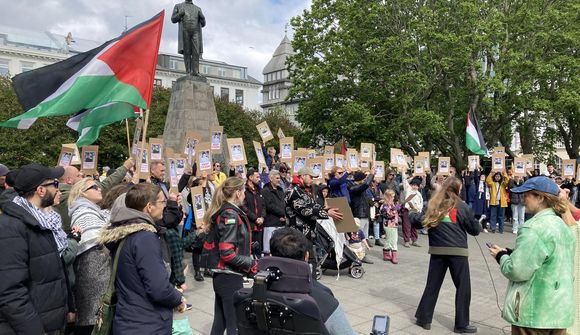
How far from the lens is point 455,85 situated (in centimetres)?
2369

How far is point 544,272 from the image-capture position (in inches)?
135

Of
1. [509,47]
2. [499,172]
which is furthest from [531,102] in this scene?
[499,172]

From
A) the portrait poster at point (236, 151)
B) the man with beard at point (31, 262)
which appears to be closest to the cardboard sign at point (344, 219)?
the portrait poster at point (236, 151)

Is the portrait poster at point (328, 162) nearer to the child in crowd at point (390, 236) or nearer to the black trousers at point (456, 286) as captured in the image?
the child in crowd at point (390, 236)

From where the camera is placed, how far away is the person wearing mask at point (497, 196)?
14.0 meters

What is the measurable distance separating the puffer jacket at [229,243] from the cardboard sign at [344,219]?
3.58 metres

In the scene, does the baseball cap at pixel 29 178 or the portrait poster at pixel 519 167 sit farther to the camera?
the portrait poster at pixel 519 167

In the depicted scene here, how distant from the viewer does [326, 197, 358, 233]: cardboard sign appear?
25.2 feet

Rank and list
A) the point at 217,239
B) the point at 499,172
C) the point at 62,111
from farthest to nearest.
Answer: the point at 499,172 < the point at 62,111 < the point at 217,239

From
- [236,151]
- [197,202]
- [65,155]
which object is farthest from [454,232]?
[65,155]

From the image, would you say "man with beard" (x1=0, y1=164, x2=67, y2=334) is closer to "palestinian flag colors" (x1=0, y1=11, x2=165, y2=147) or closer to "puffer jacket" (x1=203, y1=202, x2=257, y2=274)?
"puffer jacket" (x1=203, y1=202, x2=257, y2=274)

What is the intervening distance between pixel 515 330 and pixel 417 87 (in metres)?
19.0

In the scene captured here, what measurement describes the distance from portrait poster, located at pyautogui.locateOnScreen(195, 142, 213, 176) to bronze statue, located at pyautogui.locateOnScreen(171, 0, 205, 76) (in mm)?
6616

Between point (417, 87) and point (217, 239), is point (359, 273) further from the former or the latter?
point (417, 87)
